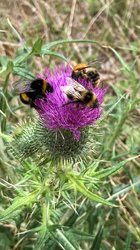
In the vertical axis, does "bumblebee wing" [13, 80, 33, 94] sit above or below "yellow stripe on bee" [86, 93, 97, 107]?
above

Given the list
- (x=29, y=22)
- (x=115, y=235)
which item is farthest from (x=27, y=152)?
(x=29, y=22)

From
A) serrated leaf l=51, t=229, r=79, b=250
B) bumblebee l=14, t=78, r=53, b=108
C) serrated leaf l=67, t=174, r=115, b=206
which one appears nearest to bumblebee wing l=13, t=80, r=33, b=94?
bumblebee l=14, t=78, r=53, b=108

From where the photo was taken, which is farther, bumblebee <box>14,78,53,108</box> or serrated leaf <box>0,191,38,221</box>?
bumblebee <box>14,78,53,108</box>

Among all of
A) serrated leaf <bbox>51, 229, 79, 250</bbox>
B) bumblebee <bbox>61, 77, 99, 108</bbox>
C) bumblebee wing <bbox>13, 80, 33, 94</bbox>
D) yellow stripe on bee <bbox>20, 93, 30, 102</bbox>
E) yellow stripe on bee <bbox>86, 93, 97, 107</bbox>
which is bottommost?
serrated leaf <bbox>51, 229, 79, 250</bbox>

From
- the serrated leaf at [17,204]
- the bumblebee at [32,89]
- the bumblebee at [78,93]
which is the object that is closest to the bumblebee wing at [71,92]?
the bumblebee at [78,93]

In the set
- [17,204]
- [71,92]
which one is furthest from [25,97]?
[17,204]

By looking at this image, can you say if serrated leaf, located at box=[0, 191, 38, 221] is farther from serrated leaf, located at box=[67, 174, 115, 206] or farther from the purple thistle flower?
the purple thistle flower
